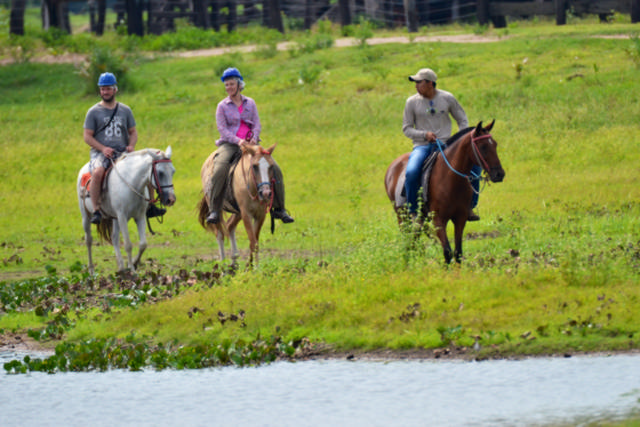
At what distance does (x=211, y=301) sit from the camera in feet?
38.9

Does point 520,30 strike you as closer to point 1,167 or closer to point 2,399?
point 1,167

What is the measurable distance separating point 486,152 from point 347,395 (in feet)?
14.3

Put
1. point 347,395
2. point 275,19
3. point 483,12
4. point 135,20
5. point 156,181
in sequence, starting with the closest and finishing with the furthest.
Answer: point 347,395 < point 156,181 < point 483,12 < point 275,19 < point 135,20

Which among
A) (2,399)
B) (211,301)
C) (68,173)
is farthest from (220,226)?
(68,173)

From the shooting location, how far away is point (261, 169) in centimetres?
1367

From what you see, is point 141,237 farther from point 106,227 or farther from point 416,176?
point 416,176

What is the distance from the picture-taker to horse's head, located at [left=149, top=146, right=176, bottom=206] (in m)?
14.4

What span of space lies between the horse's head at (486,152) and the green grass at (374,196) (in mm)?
1055

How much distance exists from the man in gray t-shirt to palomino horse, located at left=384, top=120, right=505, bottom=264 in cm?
455

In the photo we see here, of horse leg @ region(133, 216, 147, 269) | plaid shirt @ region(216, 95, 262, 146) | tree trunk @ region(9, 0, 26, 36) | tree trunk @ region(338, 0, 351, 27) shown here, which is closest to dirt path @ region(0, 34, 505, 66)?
tree trunk @ region(338, 0, 351, 27)

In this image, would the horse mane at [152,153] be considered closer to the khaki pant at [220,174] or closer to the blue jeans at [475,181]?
the khaki pant at [220,174]

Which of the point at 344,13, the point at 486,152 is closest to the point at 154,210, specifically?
the point at 486,152

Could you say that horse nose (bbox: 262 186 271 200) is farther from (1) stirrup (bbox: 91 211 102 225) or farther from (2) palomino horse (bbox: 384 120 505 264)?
(1) stirrup (bbox: 91 211 102 225)

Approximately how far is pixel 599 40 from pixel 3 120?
16.7 m
